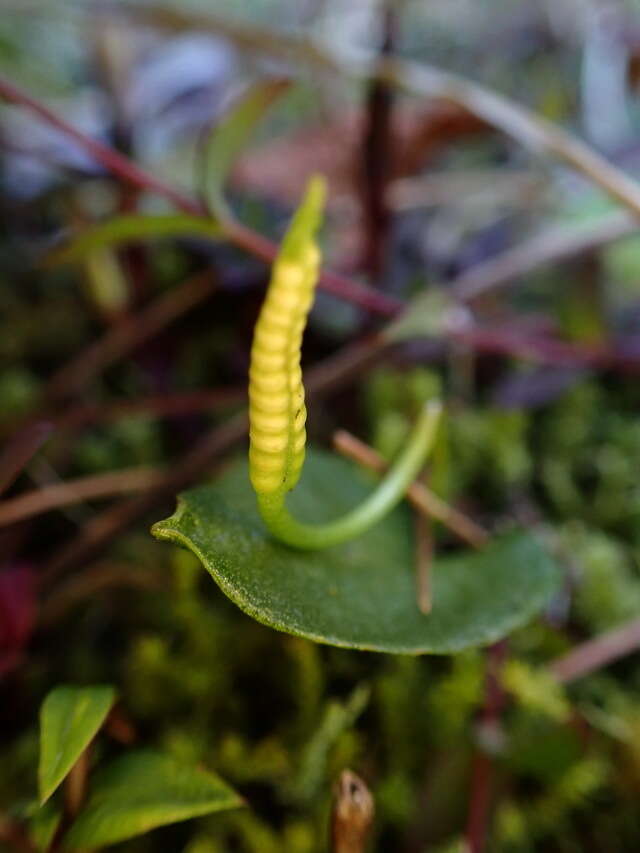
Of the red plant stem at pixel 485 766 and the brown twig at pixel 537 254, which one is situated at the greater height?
the brown twig at pixel 537 254

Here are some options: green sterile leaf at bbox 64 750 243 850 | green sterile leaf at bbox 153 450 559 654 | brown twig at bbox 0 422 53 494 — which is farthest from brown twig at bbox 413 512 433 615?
brown twig at bbox 0 422 53 494

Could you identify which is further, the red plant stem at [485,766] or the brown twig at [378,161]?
the brown twig at [378,161]

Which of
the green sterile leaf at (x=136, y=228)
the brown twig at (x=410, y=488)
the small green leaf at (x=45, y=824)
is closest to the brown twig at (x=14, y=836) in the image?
the small green leaf at (x=45, y=824)

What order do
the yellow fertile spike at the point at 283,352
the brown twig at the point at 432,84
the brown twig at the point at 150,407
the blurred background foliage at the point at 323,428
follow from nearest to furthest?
the yellow fertile spike at the point at 283,352 → the blurred background foliage at the point at 323,428 → the brown twig at the point at 432,84 → the brown twig at the point at 150,407

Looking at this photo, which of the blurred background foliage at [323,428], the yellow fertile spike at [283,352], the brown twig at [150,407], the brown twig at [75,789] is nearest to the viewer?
the yellow fertile spike at [283,352]

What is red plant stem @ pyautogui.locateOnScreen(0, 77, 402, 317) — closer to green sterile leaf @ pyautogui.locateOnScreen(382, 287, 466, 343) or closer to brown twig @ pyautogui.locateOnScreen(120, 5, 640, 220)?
green sterile leaf @ pyautogui.locateOnScreen(382, 287, 466, 343)

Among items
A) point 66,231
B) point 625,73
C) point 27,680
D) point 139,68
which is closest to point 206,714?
point 27,680

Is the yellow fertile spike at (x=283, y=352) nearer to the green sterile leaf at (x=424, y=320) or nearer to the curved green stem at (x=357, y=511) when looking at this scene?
the curved green stem at (x=357, y=511)
